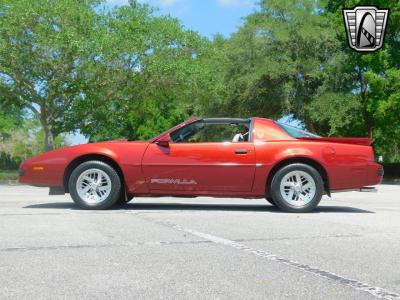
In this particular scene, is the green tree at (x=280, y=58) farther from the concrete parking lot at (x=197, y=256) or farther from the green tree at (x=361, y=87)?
the concrete parking lot at (x=197, y=256)

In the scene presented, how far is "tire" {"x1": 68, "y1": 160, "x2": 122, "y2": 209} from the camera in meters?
8.77

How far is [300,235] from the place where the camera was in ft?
20.8

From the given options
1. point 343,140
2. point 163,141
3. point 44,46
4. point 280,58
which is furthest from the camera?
point 280,58

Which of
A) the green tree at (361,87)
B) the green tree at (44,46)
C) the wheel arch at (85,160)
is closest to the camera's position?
the wheel arch at (85,160)

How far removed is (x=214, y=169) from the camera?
28.6 feet

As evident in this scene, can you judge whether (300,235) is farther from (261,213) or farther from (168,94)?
(168,94)

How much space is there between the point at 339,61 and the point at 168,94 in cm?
1009

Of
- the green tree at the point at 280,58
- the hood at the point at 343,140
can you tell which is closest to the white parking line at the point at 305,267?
the hood at the point at 343,140

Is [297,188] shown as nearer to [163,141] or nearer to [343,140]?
[343,140]

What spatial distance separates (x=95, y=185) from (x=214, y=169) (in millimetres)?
1845

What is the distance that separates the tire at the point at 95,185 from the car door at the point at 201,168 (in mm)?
522

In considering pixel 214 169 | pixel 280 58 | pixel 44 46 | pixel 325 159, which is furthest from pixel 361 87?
pixel 214 169

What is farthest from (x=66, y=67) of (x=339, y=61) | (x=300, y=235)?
(x=300, y=235)

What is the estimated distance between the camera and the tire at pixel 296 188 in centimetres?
873
